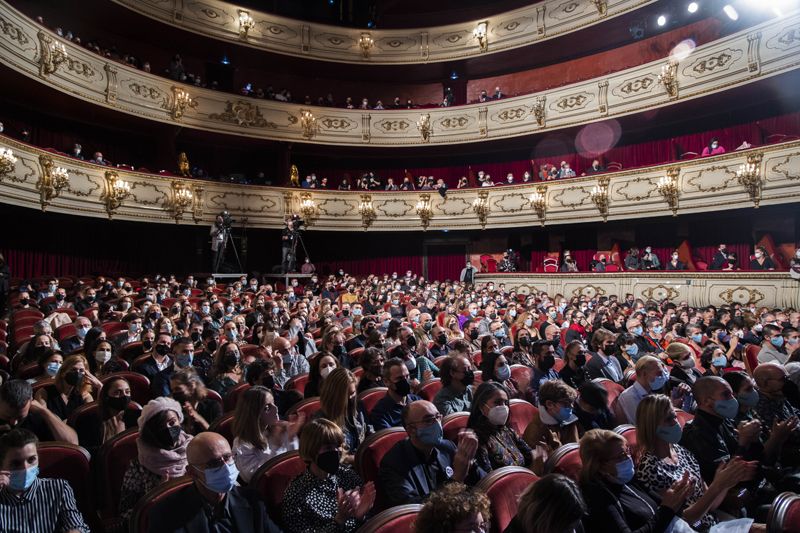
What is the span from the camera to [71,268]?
1196 centimetres

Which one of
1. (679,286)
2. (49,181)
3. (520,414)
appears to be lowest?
(520,414)

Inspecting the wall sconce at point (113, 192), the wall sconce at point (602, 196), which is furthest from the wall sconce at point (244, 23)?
the wall sconce at point (602, 196)

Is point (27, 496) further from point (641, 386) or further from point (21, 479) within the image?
point (641, 386)

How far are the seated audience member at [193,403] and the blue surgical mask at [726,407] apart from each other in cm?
260

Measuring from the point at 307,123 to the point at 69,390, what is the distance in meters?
13.1

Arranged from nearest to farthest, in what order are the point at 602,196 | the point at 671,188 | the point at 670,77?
the point at 671,188 < the point at 670,77 < the point at 602,196

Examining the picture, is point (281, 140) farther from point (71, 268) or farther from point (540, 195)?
point (540, 195)

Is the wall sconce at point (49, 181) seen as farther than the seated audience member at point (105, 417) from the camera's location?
Yes

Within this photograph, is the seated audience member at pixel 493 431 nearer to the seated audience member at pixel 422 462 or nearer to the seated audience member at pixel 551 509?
the seated audience member at pixel 422 462

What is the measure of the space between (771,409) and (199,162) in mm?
15036

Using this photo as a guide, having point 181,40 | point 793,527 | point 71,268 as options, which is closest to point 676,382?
point 793,527

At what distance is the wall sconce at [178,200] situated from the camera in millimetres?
12734

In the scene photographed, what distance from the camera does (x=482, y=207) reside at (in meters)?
15.4

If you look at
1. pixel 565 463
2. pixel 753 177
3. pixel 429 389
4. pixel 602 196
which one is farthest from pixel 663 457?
pixel 602 196
